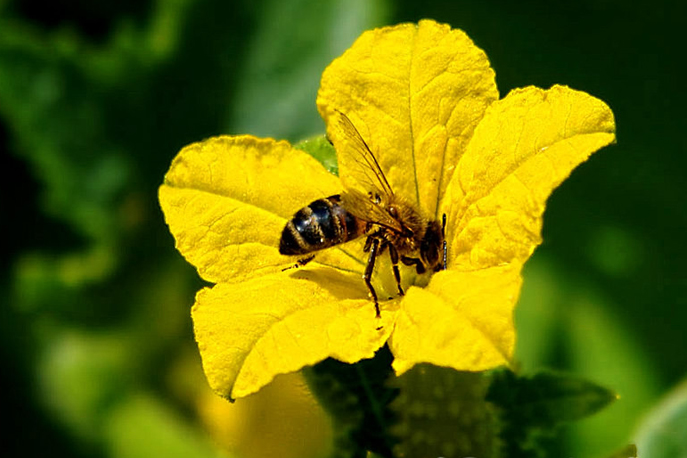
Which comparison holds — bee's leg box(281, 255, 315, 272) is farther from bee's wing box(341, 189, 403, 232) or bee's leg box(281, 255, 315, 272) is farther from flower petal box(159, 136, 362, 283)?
bee's wing box(341, 189, 403, 232)

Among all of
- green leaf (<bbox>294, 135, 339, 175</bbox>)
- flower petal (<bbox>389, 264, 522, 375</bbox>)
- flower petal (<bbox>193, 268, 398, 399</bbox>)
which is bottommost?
flower petal (<bbox>193, 268, 398, 399</bbox>)

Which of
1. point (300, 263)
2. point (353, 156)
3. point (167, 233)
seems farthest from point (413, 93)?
point (167, 233)

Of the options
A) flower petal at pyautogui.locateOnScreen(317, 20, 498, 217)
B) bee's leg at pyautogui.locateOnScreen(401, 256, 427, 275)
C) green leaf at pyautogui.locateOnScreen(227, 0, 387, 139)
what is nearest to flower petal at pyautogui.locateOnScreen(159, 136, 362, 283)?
flower petal at pyautogui.locateOnScreen(317, 20, 498, 217)

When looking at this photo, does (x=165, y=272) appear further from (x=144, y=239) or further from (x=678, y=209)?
(x=678, y=209)

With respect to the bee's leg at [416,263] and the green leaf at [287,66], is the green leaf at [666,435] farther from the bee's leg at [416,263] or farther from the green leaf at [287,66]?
the green leaf at [287,66]

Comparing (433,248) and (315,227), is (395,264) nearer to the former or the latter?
(433,248)

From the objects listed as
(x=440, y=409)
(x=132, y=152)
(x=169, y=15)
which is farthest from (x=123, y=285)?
(x=440, y=409)
